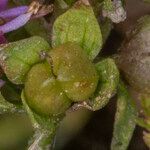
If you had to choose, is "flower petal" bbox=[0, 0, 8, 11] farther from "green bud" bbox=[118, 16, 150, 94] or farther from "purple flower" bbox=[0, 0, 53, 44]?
"green bud" bbox=[118, 16, 150, 94]

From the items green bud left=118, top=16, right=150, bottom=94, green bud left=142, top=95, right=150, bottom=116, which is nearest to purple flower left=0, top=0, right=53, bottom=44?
green bud left=118, top=16, right=150, bottom=94

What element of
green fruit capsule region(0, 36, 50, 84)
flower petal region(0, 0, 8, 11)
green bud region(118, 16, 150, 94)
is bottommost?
green bud region(118, 16, 150, 94)

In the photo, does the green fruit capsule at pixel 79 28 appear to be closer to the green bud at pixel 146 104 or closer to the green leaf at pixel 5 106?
the green leaf at pixel 5 106

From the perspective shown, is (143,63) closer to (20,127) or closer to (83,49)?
(83,49)

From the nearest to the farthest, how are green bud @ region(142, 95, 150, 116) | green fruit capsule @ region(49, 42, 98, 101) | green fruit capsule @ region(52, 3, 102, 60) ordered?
green fruit capsule @ region(49, 42, 98, 101) → green fruit capsule @ region(52, 3, 102, 60) → green bud @ region(142, 95, 150, 116)

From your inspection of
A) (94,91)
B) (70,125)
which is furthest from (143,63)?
(70,125)

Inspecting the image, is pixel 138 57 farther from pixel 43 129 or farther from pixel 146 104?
pixel 43 129

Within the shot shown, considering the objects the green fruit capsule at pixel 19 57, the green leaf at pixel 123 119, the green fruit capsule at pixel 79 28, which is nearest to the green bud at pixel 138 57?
the green leaf at pixel 123 119

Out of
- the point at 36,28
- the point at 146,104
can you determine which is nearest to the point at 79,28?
the point at 36,28
